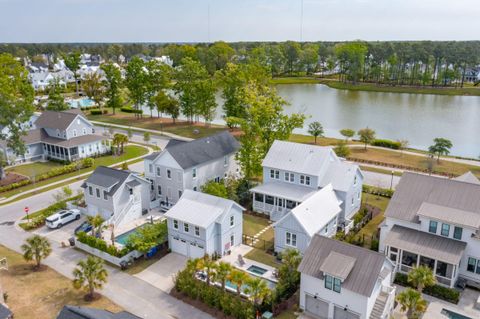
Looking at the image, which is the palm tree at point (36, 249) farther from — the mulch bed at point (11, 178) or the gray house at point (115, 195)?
the mulch bed at point (11, 178)

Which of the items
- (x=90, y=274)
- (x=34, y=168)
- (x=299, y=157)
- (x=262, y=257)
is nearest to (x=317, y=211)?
(x=262, y=257)

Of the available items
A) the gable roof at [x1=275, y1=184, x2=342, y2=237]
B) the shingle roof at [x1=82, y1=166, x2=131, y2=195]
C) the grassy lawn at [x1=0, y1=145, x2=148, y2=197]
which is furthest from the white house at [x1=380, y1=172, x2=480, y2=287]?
the grassy lawn at [x1=0, y1=145, x2=148, y2=197]

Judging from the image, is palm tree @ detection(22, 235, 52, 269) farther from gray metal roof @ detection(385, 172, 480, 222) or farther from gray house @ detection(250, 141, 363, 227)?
gray metal roof @ detection(385, 172, 480, 222)

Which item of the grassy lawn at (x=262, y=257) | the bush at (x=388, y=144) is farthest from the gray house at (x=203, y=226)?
the bush at (x=388, y=144)

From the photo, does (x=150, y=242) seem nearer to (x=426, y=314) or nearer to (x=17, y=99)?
(x=426, y=314)

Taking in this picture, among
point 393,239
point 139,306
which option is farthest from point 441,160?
point 139,306
